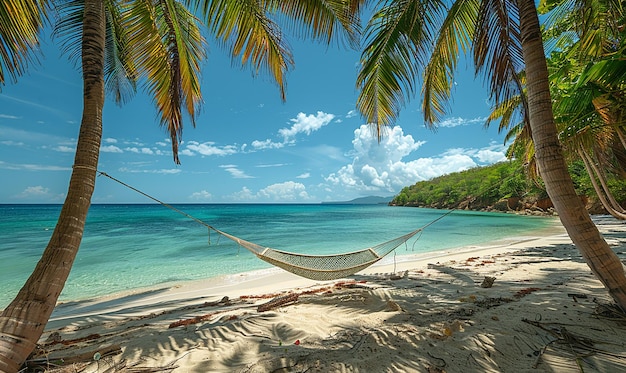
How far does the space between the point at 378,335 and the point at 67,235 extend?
62.7 inches

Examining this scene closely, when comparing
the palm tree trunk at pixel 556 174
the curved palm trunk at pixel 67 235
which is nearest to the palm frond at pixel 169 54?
the curved palm trunk at pixel 67 235

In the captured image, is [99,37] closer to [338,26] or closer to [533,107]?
[338,26]

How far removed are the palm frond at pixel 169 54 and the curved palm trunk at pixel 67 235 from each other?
24.2 inches

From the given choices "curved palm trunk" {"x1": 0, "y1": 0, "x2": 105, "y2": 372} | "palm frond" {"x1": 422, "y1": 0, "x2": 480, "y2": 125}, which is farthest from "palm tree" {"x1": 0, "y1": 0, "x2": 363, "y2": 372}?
"palm frond" {"x1": 422, "y1": 0, "x2": 480, "y2": 125}

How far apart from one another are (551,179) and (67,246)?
2401mm

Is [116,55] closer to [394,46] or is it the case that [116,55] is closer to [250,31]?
[250,31]

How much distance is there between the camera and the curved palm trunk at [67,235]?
1051 mm

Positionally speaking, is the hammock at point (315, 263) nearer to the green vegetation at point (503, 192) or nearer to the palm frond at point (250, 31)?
the palm frond at point (250, 31)

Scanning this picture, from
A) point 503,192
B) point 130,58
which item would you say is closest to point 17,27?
point 130,58

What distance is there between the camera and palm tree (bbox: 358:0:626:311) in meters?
1.38

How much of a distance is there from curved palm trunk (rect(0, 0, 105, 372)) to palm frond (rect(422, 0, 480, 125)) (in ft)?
8.09

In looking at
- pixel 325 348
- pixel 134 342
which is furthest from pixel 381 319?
pixel 134 342

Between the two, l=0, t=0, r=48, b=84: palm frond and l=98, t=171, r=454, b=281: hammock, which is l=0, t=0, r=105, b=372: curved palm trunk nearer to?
l=0, t=0, r=48, b=84: palm frond

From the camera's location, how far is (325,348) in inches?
52.6
